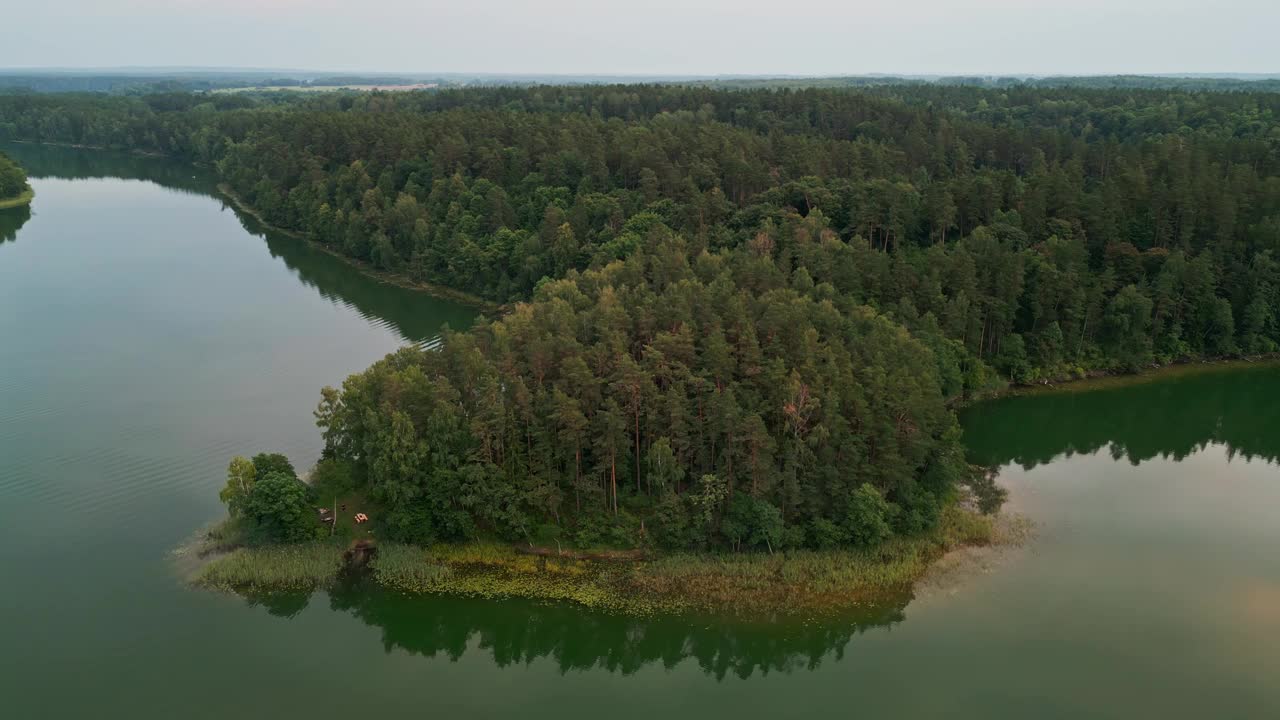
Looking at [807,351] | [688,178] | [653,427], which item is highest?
[688,178]

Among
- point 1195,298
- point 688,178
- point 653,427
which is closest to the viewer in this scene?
point 653,427

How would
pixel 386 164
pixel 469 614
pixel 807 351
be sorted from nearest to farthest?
pixel 469 614, pixel 807 351, pixel 386 164

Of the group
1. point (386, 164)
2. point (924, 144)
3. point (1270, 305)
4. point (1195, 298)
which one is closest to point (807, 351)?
point (1195, 298)

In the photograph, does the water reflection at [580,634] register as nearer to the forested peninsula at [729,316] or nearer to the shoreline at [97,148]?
the forested peninsula at [729,316]

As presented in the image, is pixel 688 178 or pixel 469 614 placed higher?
pixel 688 178

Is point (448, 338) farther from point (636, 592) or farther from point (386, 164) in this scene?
point (386, 164)

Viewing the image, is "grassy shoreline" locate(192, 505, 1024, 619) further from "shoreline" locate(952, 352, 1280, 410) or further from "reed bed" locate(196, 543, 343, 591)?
"shoreline" locate(952, 352, 1280, 410)

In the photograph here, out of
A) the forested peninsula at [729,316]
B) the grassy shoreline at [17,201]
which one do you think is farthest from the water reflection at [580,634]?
the grassy shoreline at [17,201]

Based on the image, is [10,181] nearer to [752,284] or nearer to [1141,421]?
[752,284]
